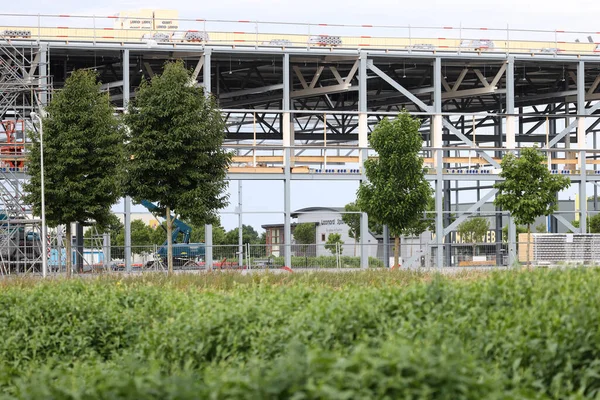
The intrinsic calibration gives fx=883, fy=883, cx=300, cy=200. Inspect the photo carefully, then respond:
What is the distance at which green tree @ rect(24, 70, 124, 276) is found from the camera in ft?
107

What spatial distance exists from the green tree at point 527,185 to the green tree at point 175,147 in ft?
39.7

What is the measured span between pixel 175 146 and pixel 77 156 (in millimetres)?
4456

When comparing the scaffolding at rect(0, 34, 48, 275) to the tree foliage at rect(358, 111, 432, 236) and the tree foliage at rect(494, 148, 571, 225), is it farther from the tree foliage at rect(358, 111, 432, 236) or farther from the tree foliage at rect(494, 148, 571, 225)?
the tree foliage at rect(494, 148, 571, 225)

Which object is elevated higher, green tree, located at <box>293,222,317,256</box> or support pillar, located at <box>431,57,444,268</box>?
support pillar, located at <box>431,57,444,268</box>

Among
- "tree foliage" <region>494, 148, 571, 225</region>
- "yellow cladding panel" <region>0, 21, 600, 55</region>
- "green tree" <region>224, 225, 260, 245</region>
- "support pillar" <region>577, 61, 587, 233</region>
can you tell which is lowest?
"green tree" <region>224, 225, 260, 245</region>

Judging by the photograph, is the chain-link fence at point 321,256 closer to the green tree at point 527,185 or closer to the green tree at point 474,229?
the green tree at point 527,185

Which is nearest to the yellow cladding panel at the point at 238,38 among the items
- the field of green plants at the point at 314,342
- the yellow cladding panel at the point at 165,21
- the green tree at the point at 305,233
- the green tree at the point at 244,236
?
the yellow cladding panel at the point at 165,21

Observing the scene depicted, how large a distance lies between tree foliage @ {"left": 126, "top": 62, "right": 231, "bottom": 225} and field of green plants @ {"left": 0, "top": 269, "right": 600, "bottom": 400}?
15.0m

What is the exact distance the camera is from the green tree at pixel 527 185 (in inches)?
1415

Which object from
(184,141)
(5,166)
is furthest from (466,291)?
(5,166)

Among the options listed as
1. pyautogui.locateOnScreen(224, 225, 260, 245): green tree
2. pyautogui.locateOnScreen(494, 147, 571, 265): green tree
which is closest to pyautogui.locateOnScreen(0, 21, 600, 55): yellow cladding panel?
pyautogui.locateOnScreen(494, 147, 571, 265): green tree

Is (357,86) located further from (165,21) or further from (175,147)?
(175,147)

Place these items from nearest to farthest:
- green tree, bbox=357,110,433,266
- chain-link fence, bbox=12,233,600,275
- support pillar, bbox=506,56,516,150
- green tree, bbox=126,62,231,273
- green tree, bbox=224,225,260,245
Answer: green tree, bbox=126,62,231,273 → green tree, bbox=357,110,433,266 → chain-link fence, bbox=12,233,600,275 → support pillar, bbox=506,56,516,150 → green tree, bbox=224,225,260,245

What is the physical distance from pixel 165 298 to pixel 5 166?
28298 millimetres
